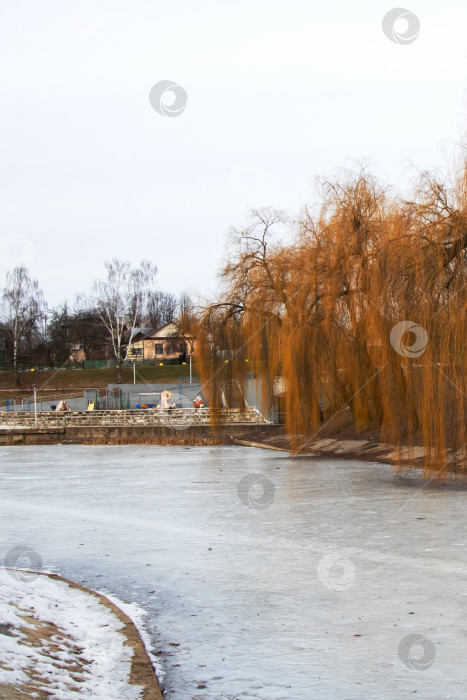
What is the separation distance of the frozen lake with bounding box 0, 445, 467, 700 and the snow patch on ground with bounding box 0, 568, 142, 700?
389 mm

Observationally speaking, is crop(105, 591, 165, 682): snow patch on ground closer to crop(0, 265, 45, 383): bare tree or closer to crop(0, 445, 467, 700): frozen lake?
crop(0, 445, 467, 700): frozen lake

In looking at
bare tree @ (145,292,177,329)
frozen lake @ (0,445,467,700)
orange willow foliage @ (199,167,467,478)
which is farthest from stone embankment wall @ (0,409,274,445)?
bare tree @ (145,292,177,329)

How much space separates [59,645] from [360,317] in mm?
18938

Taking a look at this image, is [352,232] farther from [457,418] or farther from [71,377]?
[71,377]

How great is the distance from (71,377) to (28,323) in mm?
7065

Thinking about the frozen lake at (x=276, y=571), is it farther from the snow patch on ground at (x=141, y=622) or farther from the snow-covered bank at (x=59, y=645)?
the snow-covered bank at (x=59, y=645)

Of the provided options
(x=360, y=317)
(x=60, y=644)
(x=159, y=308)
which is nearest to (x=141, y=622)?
(x=60, y=644)

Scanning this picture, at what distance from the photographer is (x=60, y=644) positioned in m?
6.54

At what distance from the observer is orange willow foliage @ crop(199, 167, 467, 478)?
55.9 ft

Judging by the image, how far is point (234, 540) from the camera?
11.9 meters

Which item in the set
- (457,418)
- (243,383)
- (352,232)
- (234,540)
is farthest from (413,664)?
(243,383)

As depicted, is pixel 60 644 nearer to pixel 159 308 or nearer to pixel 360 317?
pixel 360 317

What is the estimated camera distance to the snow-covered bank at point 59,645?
565 cm

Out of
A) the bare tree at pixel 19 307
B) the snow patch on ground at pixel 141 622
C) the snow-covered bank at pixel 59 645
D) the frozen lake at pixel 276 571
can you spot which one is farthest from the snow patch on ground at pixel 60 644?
the bare tree at pixel 19 307
